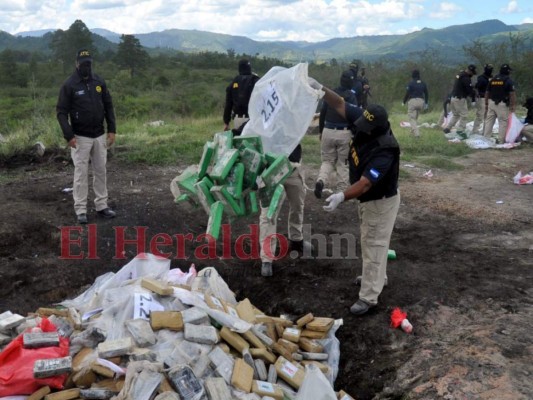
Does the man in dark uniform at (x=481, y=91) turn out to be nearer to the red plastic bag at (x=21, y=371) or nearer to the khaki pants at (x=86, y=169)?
the khaki pants at (x=86, y=169)

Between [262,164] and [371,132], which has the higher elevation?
[371,132]

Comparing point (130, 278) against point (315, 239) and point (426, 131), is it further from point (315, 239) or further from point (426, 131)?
point (426, 131)

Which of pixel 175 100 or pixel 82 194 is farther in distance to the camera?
pixel 175 100

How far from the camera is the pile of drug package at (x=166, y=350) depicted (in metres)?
2.75

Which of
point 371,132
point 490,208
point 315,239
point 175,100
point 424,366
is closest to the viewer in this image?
point 424,366

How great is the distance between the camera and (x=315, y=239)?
5.68m

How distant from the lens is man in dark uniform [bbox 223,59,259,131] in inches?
276

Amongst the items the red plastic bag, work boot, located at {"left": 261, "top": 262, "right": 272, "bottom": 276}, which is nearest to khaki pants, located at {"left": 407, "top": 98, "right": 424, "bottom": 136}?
work boot, located at {"left": 261, "top": 262, "right": 272, "bottom": 276}

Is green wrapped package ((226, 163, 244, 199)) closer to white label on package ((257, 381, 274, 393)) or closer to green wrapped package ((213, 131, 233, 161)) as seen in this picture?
green wrapped package ((213, 131, 233, 161))

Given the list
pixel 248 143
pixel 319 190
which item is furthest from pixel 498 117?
pixel 248 143

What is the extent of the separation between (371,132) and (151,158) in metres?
5.92

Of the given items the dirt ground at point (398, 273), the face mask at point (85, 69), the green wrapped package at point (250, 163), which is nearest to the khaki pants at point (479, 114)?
the dirt ground at point (398, 273)

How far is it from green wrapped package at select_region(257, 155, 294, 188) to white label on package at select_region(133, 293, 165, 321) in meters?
1.14

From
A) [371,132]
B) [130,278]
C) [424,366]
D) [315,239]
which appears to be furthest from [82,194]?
[424,366]
